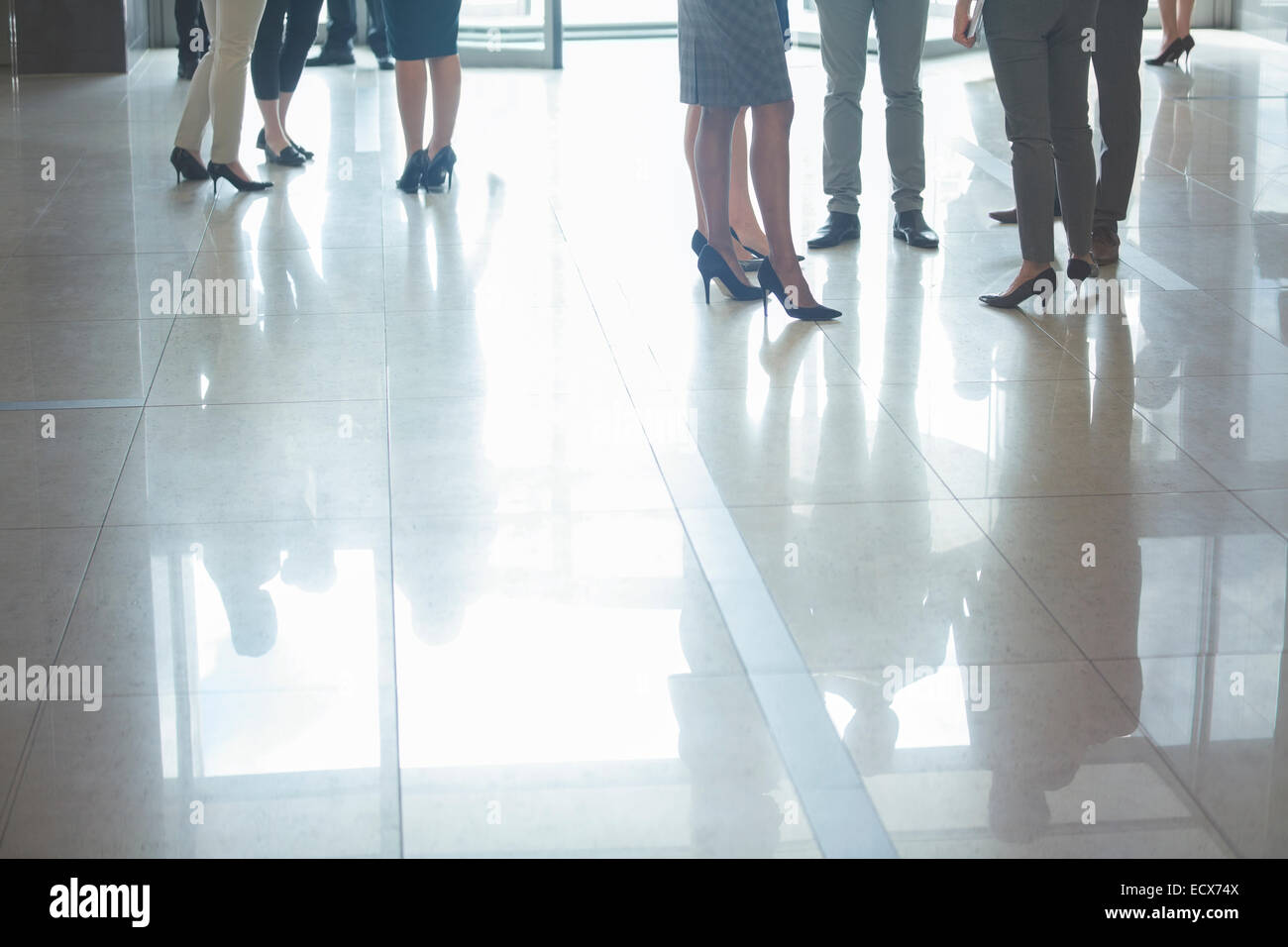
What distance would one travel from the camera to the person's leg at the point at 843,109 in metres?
5.00

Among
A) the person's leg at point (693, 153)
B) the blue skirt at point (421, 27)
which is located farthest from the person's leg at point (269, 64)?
the person's leg at point (693, 153)

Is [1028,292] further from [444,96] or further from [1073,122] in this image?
[444,96]

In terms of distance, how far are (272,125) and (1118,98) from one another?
10.8 feet

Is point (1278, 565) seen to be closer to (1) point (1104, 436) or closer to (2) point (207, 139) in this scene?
(1) point (1104, 436)

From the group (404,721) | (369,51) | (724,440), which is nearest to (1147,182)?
(724,440)

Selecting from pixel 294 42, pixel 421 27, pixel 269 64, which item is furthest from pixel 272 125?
pixel 421 27

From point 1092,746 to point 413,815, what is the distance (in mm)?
962

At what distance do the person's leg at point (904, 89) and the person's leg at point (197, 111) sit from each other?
2448mm

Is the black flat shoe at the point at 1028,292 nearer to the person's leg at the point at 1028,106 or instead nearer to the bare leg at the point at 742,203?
the person's leg at the point at 1028,106

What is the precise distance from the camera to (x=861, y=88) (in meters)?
5.05

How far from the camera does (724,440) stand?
11.0 ft

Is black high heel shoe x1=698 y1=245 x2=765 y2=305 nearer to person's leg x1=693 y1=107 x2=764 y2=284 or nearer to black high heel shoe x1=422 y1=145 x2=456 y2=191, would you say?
person's leg x1=693 y1=107 x2=764 y2=284

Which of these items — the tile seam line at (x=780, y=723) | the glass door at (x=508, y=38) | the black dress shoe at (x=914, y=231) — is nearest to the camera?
the tile seam line at (x=780, y=723)

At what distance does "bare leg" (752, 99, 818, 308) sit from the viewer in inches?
163
